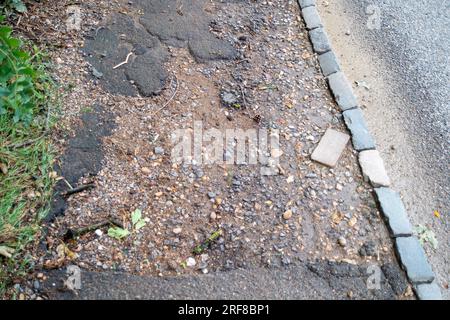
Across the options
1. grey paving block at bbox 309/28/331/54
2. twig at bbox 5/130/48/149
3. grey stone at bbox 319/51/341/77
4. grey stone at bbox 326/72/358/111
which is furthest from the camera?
grey paving block at bbox 309/28/331/54

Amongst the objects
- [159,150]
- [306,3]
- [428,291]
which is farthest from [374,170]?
[306,3]

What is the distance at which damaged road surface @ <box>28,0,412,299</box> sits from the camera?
2.55 meters

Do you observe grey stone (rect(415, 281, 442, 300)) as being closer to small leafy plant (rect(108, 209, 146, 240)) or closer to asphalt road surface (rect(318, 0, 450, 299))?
asphalt road surface (rect(318, 0, 450, 299))

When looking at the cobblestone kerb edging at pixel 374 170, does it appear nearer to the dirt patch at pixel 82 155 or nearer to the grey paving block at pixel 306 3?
the grey paving block at pixel 306 3

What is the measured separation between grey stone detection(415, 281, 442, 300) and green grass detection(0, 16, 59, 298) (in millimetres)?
2249

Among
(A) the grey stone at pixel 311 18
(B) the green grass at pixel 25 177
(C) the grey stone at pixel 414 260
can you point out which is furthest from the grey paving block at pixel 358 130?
(B) the green grass at pixel 25 177

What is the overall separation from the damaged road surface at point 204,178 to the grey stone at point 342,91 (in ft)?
0.22

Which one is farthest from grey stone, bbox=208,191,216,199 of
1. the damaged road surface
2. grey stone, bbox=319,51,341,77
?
grey stone, bbox=319,51,341,77

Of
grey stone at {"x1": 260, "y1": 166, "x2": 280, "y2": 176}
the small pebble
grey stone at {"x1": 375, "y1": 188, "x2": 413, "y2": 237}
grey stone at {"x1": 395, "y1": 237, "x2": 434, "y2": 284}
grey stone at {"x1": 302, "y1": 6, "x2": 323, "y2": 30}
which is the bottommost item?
the small pebble

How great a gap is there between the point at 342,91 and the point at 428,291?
5.24 feet

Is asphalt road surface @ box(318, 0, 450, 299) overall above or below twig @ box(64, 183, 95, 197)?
above

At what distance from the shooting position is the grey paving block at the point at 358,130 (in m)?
3.17

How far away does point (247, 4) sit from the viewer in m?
4.08

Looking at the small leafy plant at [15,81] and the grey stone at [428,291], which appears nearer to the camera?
the grey stone at [428,291]
